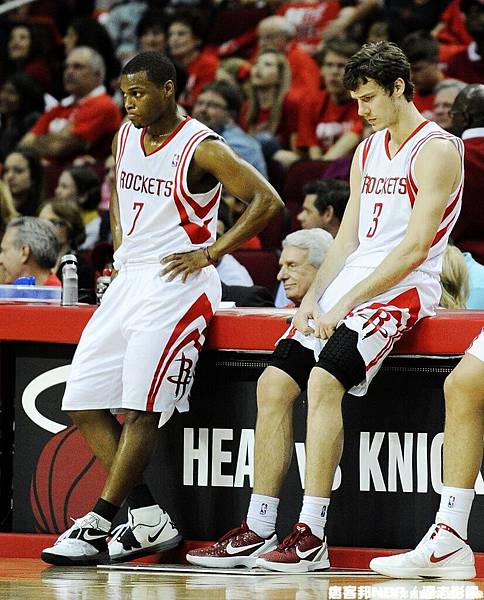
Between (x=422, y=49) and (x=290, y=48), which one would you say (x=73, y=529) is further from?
(x=290, y=48)

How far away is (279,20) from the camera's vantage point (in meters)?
11.1

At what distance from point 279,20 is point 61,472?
6.36 meters

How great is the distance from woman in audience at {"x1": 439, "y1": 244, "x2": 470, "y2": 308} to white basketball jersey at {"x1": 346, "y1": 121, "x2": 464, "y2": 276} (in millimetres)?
811

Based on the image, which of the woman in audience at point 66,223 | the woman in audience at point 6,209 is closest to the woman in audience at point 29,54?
the woman in audience at point 6,209

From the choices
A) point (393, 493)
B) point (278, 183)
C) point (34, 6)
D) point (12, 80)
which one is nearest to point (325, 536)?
point (393, 493)

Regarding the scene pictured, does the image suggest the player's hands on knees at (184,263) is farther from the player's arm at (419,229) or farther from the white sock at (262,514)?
the white sock at (262,514)

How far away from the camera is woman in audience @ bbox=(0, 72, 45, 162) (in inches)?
466

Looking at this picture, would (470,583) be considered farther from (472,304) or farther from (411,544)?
(472,304)

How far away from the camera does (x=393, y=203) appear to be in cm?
507

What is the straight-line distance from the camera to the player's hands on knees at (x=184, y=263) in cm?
527

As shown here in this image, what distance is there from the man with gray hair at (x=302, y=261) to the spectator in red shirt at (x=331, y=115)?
358 cm

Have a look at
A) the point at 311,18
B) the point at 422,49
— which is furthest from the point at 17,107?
the point at 422,49

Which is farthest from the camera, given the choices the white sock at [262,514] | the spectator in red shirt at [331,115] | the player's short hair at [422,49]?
the spectator in red shirt at [331,115]

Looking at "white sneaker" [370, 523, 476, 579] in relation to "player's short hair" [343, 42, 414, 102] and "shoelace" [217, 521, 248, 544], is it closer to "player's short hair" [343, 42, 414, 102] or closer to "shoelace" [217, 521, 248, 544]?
"shoelace" [217, 521, 248, 544]
